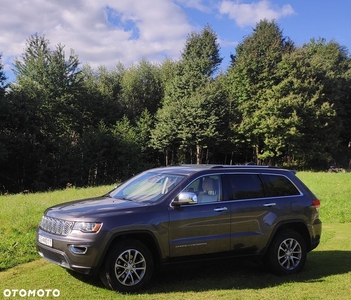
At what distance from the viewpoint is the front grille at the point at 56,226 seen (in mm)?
5426

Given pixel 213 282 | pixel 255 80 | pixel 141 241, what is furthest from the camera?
pixel 255 80

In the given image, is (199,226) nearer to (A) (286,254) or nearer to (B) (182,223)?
(B) (182,223)

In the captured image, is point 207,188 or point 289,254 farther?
point 289,254

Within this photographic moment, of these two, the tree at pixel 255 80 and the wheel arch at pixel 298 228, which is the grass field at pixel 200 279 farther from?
the tree at pixel 255 80

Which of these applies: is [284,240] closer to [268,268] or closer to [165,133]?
[268,268]

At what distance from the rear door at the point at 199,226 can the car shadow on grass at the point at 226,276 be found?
0.27 m

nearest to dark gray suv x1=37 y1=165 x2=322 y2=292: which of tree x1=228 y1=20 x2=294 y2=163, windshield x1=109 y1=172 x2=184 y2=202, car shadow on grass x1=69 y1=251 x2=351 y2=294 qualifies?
windshield x1=109 y1=172 x2=184 y2=202

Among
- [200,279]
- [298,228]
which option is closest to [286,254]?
[298,228]

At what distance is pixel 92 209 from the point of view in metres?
5.67

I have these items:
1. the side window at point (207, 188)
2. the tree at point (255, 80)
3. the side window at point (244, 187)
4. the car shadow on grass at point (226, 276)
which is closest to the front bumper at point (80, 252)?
the car shadow on grass at point (226, 276)

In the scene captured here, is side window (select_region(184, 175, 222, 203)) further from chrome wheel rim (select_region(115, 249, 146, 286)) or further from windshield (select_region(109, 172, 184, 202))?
chrome wheel rim (select_region(115, 249, 146, 286))

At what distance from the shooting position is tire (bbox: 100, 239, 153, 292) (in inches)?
212

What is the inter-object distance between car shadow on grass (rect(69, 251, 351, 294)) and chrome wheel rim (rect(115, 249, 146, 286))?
227mm

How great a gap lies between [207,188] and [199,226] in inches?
28.7
